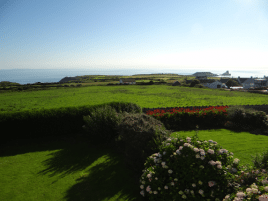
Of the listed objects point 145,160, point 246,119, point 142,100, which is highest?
point 145,160

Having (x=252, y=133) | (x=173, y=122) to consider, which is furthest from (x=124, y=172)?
(x=252, y=133)

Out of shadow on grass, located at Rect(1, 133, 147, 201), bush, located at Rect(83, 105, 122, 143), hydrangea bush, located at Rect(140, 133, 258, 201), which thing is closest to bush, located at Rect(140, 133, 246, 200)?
hydrangea bush, located at Rect(140, 133, 258, 201)

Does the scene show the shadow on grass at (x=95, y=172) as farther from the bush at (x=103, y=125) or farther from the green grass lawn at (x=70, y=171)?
the bush at (x=103, y=125)

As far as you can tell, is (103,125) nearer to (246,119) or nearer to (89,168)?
(89,168)

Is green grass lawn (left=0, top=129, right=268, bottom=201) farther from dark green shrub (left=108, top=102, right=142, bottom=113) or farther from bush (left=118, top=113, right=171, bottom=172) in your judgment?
dark green shrub (left=108, top=102, right=142, bottom=113)

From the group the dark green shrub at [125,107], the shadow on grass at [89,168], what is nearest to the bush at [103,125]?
the shadow on grass at [89,168]

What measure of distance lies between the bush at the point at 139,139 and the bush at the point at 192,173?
1.35 meters

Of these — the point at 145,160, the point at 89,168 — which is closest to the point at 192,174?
the point at 145,160

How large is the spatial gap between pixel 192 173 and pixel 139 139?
2.69 meters

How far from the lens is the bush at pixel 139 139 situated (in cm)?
593

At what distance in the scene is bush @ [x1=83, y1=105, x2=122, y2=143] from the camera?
29.9ft

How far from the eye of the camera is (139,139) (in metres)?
6.20

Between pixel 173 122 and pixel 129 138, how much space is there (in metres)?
6.35

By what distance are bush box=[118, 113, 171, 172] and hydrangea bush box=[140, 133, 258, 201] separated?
4.41ft
